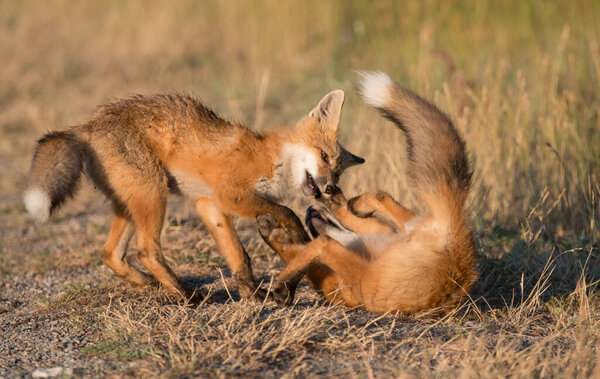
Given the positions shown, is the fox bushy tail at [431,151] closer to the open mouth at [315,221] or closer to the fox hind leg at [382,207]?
the fox hind leg at [382,207]

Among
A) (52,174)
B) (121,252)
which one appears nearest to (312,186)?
(121,252)

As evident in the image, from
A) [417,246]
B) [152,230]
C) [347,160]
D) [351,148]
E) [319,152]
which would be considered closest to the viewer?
[417,246]

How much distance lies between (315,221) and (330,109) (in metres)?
1.07

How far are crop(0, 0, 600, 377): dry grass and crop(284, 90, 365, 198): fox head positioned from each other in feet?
2.71

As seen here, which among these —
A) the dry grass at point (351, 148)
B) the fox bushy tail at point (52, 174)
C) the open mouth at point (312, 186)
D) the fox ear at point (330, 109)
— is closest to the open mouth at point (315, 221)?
the open mouth at point (312, 186)

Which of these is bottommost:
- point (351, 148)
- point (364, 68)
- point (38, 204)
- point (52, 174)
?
point (351, 148)

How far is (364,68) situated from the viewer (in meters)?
9.53

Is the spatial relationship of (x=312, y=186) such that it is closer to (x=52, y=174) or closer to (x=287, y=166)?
(x=287, y=166)

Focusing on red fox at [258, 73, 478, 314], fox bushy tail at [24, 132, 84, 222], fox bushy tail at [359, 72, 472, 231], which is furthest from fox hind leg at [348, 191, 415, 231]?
fox bushy tail at [24, 132, 84, 222]

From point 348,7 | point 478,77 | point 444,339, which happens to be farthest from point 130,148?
point 348,7

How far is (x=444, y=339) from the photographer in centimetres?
385

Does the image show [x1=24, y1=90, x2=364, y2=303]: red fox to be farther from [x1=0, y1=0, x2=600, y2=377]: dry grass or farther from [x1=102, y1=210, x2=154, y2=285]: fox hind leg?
[x1=0, y1=0, x2=600, y2=377]: dry grass

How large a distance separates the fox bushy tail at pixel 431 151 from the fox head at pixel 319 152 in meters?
0.85

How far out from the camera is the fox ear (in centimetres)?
564
